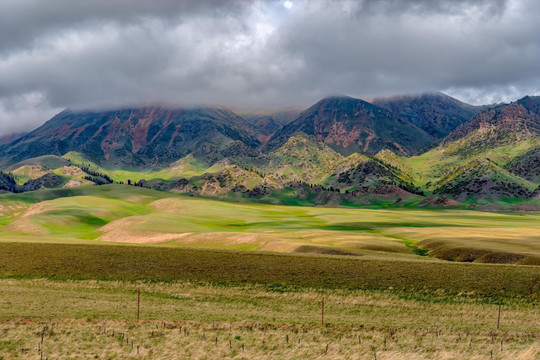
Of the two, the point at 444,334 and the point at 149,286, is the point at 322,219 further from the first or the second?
the point at 444,334

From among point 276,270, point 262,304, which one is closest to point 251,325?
point 262,304

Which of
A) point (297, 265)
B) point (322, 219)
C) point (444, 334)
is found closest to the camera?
point (444, 334)

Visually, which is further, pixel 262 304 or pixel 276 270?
pixel 276 270

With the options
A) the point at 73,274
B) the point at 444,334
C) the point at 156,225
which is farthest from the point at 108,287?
the point at 156,225

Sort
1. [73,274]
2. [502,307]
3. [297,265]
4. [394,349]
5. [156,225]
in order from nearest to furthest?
[394,349]
[502,307]
[73,274]
[297,265]
[156,225]

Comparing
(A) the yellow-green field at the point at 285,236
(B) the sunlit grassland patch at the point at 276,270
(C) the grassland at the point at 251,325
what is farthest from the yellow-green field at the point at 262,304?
(A) the yellow-green field at the point at 285,236

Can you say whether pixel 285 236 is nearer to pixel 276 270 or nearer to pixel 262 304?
pixel 276 270

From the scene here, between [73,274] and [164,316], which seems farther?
[73,274]

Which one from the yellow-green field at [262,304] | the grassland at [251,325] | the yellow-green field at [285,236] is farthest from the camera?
the yellow-green field at [285,236]

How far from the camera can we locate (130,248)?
81750 millimetres

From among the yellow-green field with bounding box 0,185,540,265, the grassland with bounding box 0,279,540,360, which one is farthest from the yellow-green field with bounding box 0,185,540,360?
the yellow-green field with bounding box 0,185,540,265

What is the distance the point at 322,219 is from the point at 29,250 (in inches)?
4996

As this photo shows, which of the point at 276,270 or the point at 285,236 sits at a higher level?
the point at 276,270

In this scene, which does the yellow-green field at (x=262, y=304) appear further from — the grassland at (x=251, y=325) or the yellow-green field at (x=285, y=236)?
the yellow-green field at (x=285, y=236)
